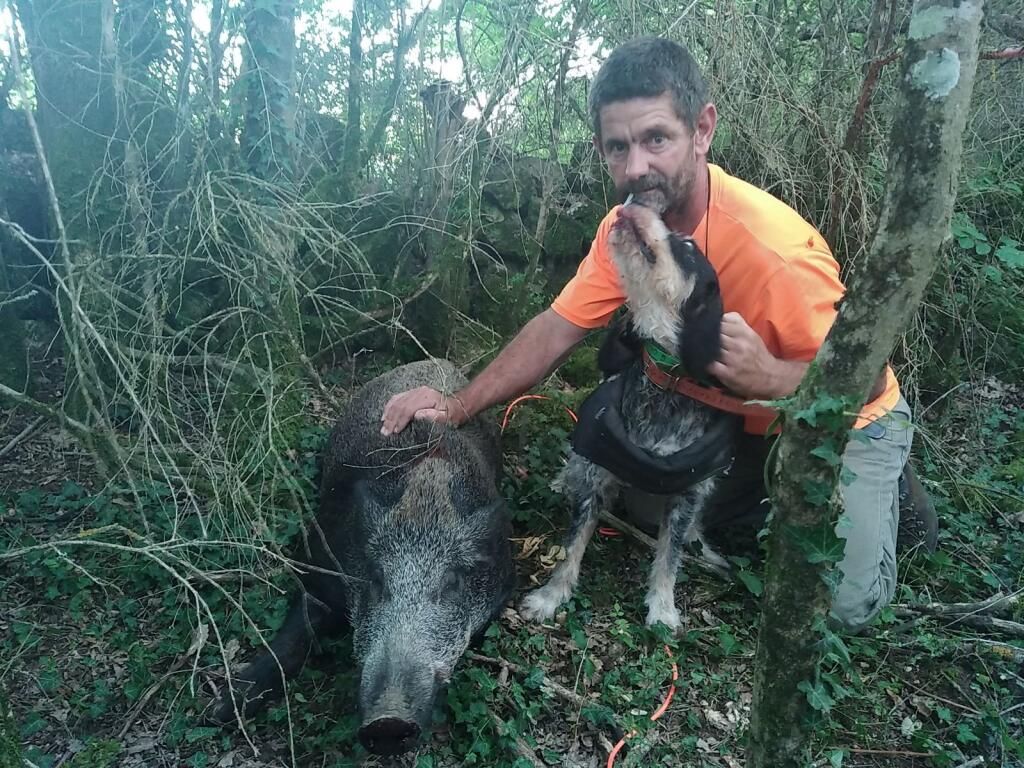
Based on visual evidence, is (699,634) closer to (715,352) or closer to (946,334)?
(715,352)

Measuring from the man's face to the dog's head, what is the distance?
22cm

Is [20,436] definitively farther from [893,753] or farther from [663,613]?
[893,753]

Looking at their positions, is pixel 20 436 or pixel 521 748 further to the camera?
pixel 20 436

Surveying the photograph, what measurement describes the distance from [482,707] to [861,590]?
186cm

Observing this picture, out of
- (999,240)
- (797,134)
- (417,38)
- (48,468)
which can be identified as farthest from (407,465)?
(999,240)

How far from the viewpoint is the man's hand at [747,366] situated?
10.3ft

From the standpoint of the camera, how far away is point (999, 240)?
5523 mm

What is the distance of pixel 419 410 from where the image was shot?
4.02 metres

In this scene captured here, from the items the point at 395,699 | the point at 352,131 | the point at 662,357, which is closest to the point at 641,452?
the point at 662,357

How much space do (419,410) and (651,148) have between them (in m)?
1.78

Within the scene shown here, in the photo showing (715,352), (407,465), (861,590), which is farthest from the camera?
(407,465)

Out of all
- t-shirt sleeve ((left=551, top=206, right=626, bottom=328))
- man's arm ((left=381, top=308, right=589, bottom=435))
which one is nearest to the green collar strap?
t-shirt sleeve ((left=551, top=206, right=626, bottom=328))

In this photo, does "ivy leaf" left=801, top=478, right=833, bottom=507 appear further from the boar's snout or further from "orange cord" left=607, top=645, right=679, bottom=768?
the boar's snout

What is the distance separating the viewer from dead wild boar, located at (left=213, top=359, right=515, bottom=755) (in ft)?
10.2
